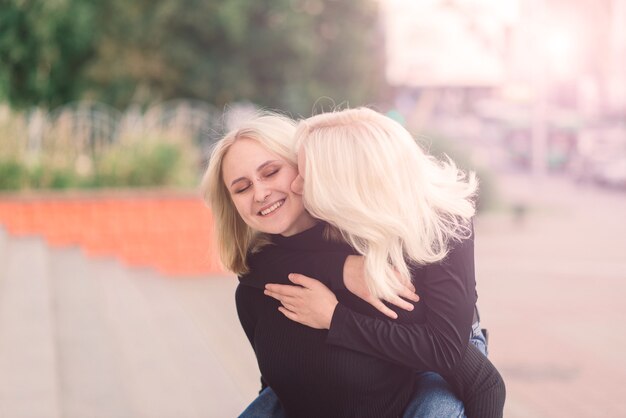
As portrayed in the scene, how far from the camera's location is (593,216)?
17.8 metres

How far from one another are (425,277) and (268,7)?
68.0 ft

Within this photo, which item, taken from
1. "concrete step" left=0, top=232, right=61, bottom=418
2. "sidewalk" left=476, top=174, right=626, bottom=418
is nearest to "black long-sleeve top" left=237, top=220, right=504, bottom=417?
"concrete step" left=0, top=232, right=61, bottom=418

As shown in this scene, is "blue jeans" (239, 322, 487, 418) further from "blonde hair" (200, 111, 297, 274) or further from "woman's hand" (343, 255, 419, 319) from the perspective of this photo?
"blonde hair" (200, 111, 297, 274)

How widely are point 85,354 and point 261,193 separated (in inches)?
103

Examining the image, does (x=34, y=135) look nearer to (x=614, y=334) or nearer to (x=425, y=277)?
(x=614, y=334)

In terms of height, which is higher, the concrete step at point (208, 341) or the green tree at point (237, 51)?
the green tree at point (237, 51)

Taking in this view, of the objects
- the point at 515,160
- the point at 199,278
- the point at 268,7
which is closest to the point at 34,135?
the point at 199,278

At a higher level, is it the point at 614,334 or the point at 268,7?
the point at 268,7

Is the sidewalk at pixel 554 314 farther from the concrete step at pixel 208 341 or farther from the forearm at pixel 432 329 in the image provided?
the forearm at pixel 432 329

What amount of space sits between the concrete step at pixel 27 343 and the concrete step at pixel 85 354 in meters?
0.07

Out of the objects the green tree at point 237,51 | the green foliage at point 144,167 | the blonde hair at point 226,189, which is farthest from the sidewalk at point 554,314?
the green tree at point 237,51

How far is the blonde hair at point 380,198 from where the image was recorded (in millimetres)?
1792

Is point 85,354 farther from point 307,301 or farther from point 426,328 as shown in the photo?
point 426,328

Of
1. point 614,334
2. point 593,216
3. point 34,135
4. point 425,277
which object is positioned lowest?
point 593,216
